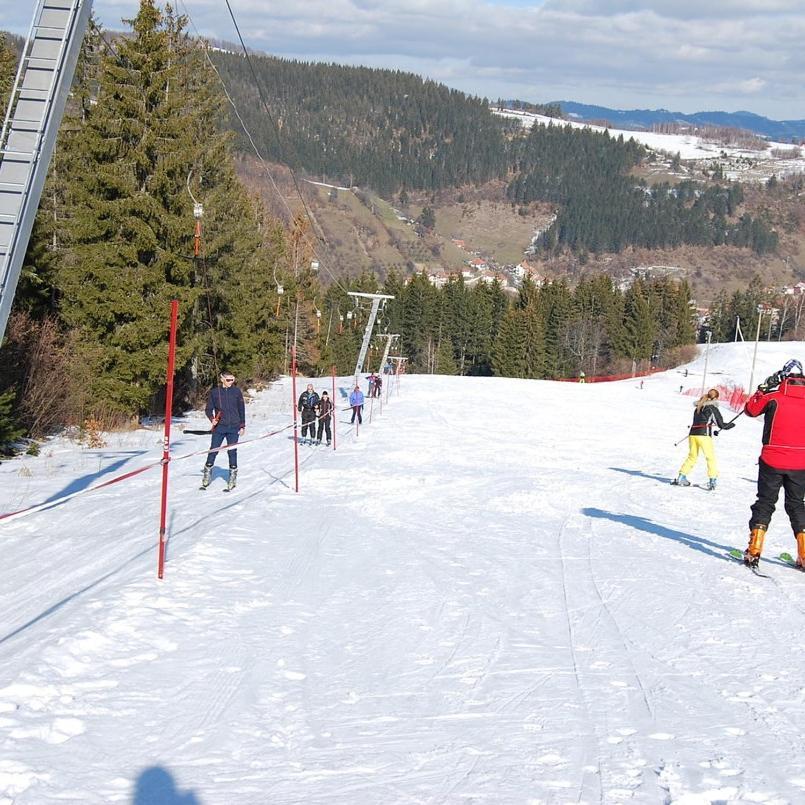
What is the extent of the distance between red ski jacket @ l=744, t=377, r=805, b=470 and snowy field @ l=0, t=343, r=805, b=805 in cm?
123

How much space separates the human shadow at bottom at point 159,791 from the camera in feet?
13.4

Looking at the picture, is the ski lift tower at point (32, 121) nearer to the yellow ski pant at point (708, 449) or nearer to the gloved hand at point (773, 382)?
the gloved hand at point (773, 382)

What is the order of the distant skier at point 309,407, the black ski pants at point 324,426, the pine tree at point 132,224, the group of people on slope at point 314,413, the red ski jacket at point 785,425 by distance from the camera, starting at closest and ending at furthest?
the red ski jacket at point 785,425
the black ski pants at point 324,426
the group of people on slope at point 314,413
the distant skier at point 309,407
the pine tree at point 132,224

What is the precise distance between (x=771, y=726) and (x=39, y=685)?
4352 millimetres

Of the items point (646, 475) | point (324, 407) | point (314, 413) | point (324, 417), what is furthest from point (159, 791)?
point (314, 413)

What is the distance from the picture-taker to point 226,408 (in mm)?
13477

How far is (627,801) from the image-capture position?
421 centimetres

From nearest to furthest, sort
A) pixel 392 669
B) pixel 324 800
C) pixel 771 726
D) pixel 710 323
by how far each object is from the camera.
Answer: pixel 324 800, pixel 771 726, pixel 392 669, pixel 710 323

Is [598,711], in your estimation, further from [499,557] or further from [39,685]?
[499,557]

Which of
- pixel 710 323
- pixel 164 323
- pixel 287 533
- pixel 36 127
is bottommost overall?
pixel 287 533

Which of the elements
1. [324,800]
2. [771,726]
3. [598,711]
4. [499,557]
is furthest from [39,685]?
[499,557]

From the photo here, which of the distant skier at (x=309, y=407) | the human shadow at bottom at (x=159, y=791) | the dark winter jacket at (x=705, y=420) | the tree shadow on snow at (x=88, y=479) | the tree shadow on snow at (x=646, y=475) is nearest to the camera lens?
the human shadow at bottom at (x=159, y=791)

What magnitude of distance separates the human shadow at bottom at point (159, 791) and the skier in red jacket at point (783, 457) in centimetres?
671

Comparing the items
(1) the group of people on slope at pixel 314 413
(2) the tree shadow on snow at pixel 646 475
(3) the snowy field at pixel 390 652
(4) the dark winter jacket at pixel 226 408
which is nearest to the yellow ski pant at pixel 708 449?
(2) the tree shadow on snow at pixel 646 475
